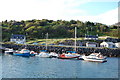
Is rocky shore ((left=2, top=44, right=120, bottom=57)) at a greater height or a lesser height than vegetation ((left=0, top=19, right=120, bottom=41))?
lesser

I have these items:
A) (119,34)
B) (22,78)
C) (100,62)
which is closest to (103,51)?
(100,62)

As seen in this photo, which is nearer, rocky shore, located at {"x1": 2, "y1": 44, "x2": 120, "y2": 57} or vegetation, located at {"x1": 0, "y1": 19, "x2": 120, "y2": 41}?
rocky shore, located at {"x1": 2, "y1": 44, "x2": 120, "y2": 57}

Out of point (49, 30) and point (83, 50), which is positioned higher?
point (49, 30)

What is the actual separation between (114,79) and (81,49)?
43.7 m

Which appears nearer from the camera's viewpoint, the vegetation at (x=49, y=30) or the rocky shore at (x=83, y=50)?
the rocky shore at (x=83, y=50)

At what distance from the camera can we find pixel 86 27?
12825cm

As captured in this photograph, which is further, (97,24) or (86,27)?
(97,24)

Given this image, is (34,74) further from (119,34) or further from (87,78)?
(119,34)

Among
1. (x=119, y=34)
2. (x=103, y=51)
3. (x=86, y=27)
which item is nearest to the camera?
(x=103, y=51)

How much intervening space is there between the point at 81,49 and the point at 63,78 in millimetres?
45247

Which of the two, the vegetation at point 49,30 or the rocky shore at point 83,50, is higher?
the vegetation at point 49,30

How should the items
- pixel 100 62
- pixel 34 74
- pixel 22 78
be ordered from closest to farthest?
1. pixel 22 78
2. pixel 34 74
3. pixel 100 62

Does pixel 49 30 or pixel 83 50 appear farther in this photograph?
pixel 49 30

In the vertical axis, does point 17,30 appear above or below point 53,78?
above
